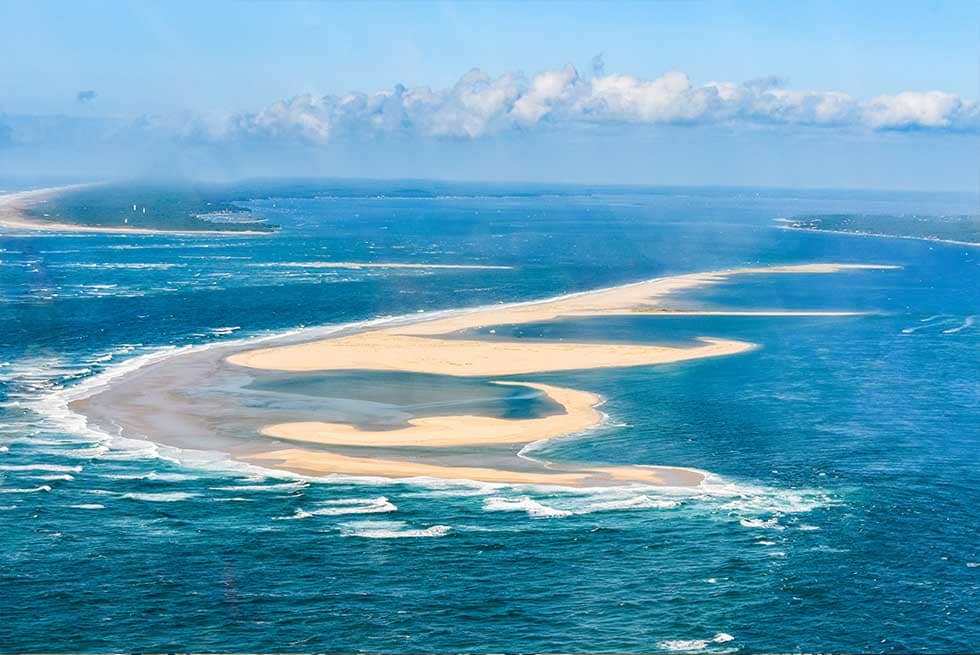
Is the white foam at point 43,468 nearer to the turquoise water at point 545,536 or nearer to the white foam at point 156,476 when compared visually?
the turquoise water at point 545,536

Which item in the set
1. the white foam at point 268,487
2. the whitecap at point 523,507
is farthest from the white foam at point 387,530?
the white foam at point 268,487

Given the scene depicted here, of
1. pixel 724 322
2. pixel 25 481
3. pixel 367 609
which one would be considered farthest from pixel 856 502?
pixel 724 322

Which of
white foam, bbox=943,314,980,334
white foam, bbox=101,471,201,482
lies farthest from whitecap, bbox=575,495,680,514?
white foam, bbox=943,314,980,334

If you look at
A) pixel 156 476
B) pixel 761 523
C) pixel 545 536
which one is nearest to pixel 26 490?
pixel 156 476

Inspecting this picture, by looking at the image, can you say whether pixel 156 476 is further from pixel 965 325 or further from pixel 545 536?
pixel 965 325

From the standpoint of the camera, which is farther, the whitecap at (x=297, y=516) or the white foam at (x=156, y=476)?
the white foam at (x=156, y=476)

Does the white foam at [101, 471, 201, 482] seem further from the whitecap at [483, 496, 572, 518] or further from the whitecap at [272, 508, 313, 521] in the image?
the whitecap at [483, 496, 572, 518]
